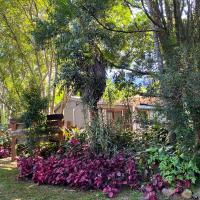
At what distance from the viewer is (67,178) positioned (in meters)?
6.37

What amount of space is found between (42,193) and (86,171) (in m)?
0.92

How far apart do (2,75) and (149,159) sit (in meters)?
9.16

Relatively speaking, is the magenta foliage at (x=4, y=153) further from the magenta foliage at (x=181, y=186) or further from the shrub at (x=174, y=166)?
the magenta foliage at (x=181, y=186)

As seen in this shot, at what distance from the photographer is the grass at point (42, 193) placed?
5.66 meters

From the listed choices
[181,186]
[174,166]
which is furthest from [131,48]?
[181,186]

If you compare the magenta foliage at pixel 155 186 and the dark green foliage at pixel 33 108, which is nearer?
the magenta foliage at pixel 155 186

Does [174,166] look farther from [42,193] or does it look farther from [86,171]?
[42,193]

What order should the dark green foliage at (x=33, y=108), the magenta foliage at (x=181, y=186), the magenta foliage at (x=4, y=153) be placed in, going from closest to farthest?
the magenta foliage at (x=181, y=186) < the dark green foliage at (x=33, y=108) < the magenta foliage at (x=4, y=153)

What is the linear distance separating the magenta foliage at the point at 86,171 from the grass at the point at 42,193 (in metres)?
0.15

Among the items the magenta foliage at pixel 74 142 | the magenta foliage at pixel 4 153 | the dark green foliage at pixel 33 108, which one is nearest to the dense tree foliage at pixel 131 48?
the dark green foliage at pixel 33 108

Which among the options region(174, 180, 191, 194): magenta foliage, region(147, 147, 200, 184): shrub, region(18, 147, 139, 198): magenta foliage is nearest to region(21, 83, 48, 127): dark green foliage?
region(18, 147, 139, 198): magenta foliage

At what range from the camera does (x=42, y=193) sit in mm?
6121

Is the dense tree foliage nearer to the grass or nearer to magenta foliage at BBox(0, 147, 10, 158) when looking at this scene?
the grass

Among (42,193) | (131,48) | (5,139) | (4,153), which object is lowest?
(42,193)
